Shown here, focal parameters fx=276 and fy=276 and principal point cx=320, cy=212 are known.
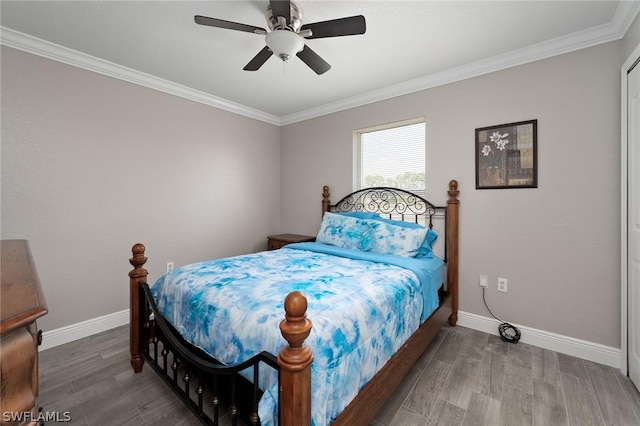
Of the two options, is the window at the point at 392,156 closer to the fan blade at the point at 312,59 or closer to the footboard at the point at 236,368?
the fan blade at the point at 312,59

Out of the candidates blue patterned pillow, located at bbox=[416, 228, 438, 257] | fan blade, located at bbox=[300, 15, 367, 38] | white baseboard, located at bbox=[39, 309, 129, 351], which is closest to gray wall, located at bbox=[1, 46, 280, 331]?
white baseboard, located at bbox=[39, 309, 129, 351]

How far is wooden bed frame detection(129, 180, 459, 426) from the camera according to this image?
955 mm

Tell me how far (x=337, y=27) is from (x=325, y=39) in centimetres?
64

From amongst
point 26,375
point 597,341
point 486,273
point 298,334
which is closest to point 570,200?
point 486,273

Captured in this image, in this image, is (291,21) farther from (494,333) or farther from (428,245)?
(494,333)

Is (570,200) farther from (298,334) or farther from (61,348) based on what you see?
(61,348)

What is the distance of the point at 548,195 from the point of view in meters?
2.29

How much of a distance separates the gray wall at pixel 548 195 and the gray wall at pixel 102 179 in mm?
2555

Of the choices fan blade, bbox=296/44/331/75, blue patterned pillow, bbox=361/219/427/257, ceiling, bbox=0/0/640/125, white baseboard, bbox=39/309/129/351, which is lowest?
white baseboard, bbox=39/309/129/351

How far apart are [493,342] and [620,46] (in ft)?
8.14

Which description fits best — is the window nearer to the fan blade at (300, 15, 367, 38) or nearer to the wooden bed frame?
the wooden bed frame

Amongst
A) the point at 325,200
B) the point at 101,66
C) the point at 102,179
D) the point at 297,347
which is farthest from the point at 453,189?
the point at 101,66

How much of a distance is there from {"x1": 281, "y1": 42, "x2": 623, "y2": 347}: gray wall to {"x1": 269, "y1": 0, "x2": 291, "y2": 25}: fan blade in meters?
1.86

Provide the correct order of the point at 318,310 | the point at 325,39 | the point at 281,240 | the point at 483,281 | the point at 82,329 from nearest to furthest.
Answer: the point at 318,310 < the point at 325,39 < the point at 82,329 < the point at 483,281 < the point at 281,240
